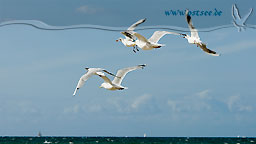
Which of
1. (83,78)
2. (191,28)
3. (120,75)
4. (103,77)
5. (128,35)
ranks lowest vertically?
(83,78)

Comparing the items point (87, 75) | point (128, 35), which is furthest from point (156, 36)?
point (87, 75)

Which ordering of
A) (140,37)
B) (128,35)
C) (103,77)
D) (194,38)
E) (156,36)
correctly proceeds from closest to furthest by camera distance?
(128,35), (140,37), (194,38), (103,77), (156,36)

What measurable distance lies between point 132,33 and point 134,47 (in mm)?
716

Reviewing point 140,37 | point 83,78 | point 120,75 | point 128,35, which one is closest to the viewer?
point 83,78

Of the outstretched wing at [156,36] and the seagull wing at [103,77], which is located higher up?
the outstretched wing at [156,36]

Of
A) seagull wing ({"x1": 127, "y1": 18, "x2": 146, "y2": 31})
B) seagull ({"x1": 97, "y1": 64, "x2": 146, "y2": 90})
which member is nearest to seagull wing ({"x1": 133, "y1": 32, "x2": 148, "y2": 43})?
Result: seagull wing ({"x1": 127, "y1": 18, "x2": 146, "y2": 31})

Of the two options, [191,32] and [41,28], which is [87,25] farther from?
[191,32]

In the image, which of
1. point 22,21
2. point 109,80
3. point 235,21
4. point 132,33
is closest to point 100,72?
point 109,80

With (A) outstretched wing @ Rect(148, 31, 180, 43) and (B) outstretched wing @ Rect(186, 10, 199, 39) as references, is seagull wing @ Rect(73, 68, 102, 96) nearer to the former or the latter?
(A) outstretched wing @ Rect(148, 31, 180, 43)

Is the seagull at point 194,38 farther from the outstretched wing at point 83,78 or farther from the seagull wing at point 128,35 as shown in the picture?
the outstretched wing at point 83,78

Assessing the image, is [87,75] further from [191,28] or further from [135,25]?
[191,28]

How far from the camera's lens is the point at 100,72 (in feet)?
35.1

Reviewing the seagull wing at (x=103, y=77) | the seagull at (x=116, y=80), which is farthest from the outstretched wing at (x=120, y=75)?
the seagull wing at (x=103, y=77)

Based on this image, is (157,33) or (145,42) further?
(157,33)
